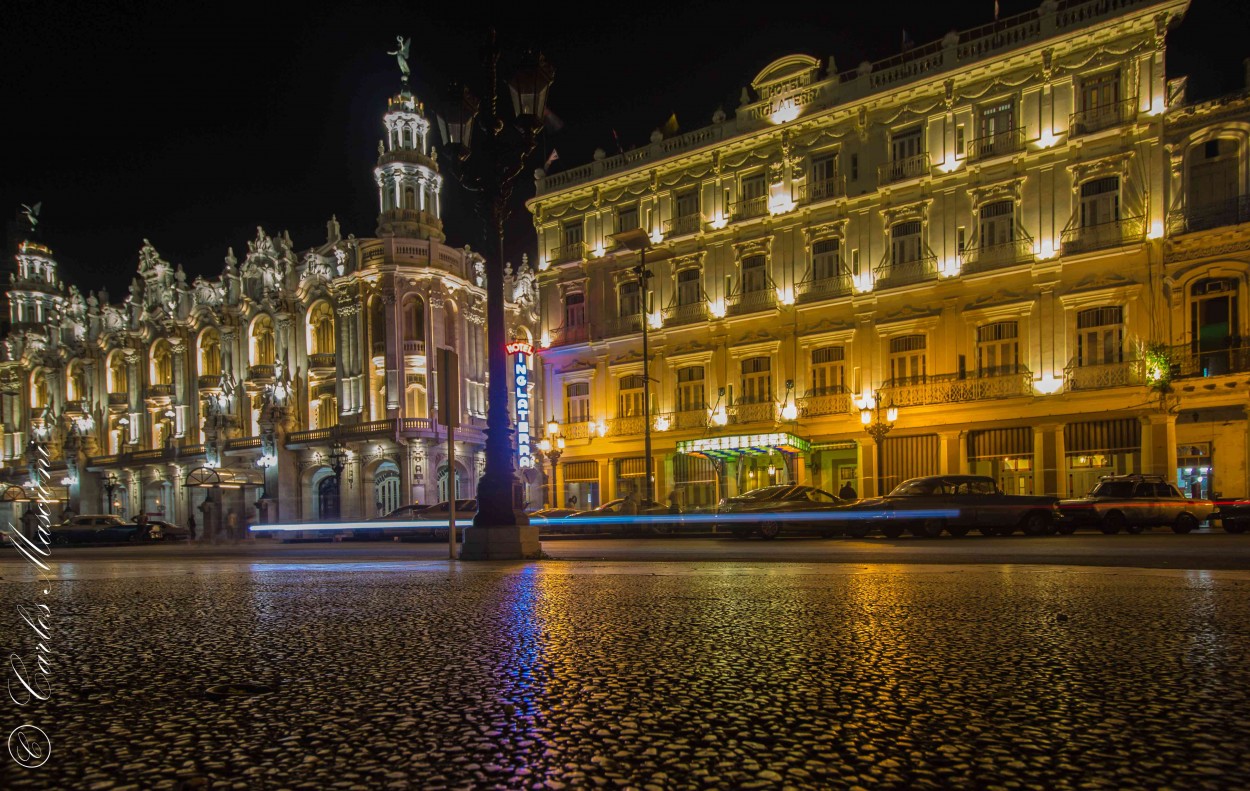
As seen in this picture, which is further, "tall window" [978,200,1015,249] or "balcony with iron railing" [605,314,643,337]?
"balcony with iron railing" [605,314,643,337]

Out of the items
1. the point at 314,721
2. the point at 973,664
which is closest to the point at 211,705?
the point at 314,721

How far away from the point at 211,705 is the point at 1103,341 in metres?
28.3

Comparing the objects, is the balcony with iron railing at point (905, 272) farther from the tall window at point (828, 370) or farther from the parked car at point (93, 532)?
the parked car at point (93, 532)

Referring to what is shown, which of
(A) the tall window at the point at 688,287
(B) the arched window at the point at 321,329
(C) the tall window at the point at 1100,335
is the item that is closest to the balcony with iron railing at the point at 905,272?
(C) the tall window at the point at 1100,335

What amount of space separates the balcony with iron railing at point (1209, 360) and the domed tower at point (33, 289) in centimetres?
7690

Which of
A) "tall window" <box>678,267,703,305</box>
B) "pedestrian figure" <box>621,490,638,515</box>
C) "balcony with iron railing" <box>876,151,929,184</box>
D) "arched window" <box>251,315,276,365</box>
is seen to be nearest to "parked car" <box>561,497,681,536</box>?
"pedestrian figure" <box>621,490,638,515</box>

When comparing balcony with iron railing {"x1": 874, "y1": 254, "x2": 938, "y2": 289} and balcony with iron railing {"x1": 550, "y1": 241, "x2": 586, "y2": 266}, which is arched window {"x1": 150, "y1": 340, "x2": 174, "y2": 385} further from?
balcony with iron railing {"x1": 874, "y1": 254, "x2": 938, "y2": 289}

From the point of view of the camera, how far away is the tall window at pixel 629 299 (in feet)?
115

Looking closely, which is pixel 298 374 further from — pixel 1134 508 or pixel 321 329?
pixel 1134 508

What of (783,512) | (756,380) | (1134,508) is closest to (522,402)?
(756,380)

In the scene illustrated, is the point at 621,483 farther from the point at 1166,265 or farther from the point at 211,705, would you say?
the point at 211,705

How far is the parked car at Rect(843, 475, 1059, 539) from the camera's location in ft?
67.4

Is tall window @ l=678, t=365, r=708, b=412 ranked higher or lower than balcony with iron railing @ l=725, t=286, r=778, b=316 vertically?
lower

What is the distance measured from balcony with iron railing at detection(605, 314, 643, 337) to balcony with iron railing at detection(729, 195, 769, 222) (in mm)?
6105
